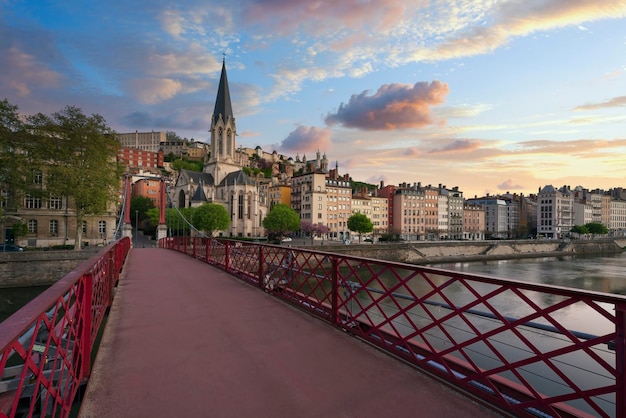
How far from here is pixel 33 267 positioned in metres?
26.3

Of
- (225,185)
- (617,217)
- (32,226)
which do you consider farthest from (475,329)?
(617,217)

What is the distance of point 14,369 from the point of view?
110 inches

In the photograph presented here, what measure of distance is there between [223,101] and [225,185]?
18904 millimetres

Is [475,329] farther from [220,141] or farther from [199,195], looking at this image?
[220,141]

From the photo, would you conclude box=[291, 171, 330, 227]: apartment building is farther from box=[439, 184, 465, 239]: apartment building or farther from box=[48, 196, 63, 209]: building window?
box=[48, 196, 63, 209]: building window

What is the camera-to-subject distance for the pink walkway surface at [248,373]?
328 centimetres

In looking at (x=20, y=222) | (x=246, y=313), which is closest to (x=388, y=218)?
(x=20, y=222)

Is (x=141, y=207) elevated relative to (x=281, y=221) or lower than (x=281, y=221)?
elevated

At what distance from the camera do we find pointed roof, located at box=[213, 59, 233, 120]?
7588 cm

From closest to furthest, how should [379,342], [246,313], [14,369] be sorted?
[14,369], [379,342], [246,313]

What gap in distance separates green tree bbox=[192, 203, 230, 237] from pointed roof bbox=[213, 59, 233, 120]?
1133 inches

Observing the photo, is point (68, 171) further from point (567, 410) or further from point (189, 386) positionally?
point (567, 410)

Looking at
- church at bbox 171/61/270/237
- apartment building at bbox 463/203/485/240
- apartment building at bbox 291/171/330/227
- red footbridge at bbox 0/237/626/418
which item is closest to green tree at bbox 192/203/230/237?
church at bbox 171/61/270/237

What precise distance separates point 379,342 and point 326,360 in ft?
2.85
